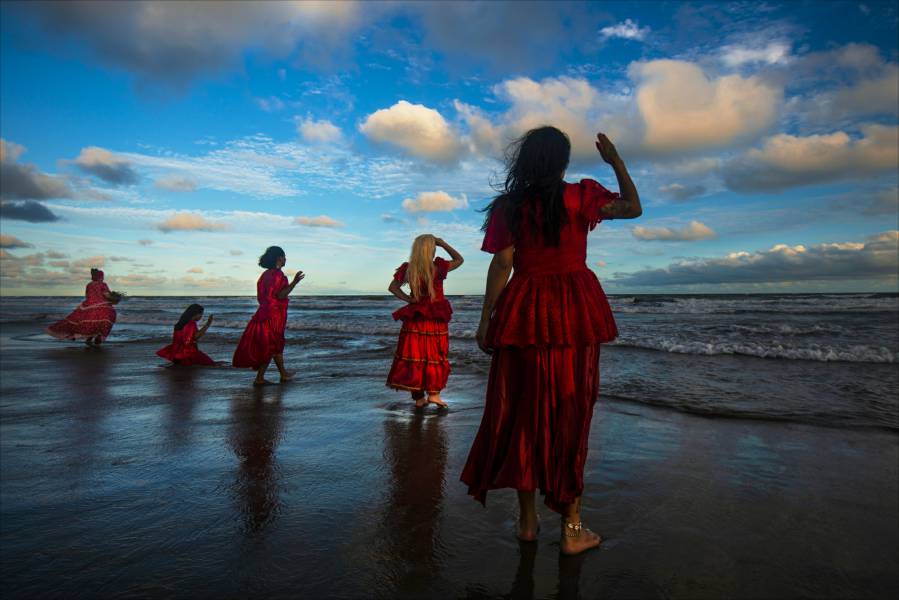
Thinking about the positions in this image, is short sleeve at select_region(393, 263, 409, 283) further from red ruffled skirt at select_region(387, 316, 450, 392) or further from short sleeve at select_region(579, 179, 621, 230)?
short sleeve at select_region(579, 179, 621, 230)

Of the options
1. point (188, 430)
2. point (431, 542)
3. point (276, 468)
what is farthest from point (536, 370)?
point (188, 430)

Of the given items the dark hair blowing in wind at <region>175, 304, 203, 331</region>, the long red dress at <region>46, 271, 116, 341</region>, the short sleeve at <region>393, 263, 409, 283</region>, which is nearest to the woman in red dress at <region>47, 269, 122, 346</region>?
the long red dress at <region>46, 271, 116, 341</region>

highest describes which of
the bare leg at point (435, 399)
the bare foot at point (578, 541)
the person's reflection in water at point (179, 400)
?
the bare foot at point (578, 541)

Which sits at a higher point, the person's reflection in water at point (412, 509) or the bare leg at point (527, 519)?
the bare leg at point (527, 519)

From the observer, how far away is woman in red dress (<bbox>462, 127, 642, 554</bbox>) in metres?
2.39

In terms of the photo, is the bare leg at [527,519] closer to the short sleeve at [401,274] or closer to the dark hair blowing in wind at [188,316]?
the short sleeve at [401,274]

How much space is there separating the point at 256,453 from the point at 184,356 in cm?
658

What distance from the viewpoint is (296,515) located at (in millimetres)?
2738

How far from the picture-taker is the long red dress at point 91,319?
13031mm

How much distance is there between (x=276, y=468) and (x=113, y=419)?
8.81 ft

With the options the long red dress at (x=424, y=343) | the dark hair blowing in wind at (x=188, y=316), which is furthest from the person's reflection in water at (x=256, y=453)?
the dark hair blowing in wind at (x=188, y=316)

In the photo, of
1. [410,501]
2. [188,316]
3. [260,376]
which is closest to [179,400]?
[260,376]

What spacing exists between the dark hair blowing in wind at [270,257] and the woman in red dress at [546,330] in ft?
18.4

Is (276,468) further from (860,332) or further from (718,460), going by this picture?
(860,332)
